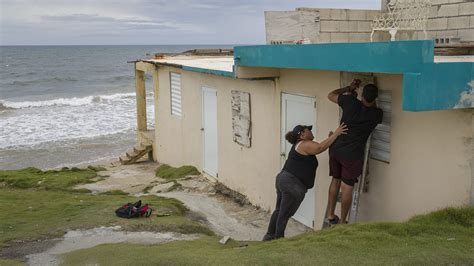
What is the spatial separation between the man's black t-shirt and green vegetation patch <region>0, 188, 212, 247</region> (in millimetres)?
2591

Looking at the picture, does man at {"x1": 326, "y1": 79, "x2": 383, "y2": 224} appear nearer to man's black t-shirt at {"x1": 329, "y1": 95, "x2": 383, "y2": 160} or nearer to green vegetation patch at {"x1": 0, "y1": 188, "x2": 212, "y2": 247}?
man's black t-shirt at {"x1": 329, "y1": 95, "x2": 383, "y2": 160}

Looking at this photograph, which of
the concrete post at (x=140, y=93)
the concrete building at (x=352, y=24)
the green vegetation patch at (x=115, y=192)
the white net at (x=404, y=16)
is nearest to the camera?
the concrete building at (x=352, y=24)

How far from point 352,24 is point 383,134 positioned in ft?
21.5

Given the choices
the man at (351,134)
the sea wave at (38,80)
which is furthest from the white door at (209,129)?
the sea wave at (38,80)

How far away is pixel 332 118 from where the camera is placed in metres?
7.72

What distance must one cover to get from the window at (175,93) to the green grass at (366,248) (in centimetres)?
770

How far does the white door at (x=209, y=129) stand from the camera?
11.8 m

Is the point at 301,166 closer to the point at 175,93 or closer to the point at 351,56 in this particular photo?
the point at 351,56

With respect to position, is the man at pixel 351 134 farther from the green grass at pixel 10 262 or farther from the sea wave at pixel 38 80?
the sea wave at pixel 38 80

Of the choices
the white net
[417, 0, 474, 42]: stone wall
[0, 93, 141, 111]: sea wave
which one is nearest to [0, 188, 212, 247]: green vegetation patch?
the white net

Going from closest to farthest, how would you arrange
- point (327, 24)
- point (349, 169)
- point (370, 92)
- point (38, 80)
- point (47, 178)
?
point (370, 92)
point (349, 169)
point (327, 24)
point (47, 178)
point (38, 80)

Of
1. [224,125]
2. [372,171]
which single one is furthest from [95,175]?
[372,171]

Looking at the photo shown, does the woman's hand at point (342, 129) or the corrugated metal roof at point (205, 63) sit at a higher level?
the corrugated metal roof at point (205, 63)

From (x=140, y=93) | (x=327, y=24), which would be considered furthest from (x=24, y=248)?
(x=140, y=93)
